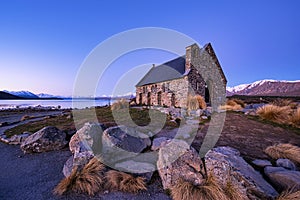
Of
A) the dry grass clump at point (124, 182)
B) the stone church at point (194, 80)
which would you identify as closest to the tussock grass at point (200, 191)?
the dry grass clump at point (124, 182)

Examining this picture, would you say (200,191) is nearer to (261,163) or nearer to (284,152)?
(261,163)

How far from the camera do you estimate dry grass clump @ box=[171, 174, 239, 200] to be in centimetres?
307

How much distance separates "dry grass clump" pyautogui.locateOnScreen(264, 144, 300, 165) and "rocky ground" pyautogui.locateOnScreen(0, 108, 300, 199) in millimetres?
203

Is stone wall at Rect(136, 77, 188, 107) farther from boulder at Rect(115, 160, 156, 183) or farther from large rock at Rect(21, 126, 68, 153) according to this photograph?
boulder at Rect(115, 160, 156, 183)

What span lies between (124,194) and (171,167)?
1.15 metres

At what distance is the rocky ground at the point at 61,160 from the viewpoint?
363 centimetres

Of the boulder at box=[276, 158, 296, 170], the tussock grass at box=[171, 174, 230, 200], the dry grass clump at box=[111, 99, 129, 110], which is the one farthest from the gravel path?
the dry grass clump at box=[111, 99, 129, 110]

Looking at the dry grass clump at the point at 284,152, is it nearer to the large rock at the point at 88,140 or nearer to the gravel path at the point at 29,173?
the large rock at the point at 88,140

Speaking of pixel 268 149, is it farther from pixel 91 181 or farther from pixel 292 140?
pixel 91 181

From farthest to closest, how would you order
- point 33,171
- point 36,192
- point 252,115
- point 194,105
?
point 194,105
point 252,115
point 33,171
point 36,192

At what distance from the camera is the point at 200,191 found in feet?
10.5

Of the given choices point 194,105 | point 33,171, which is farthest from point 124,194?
point 194,105

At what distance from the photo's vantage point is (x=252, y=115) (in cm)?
990

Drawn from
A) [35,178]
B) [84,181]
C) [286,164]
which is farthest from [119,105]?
[286,164]
